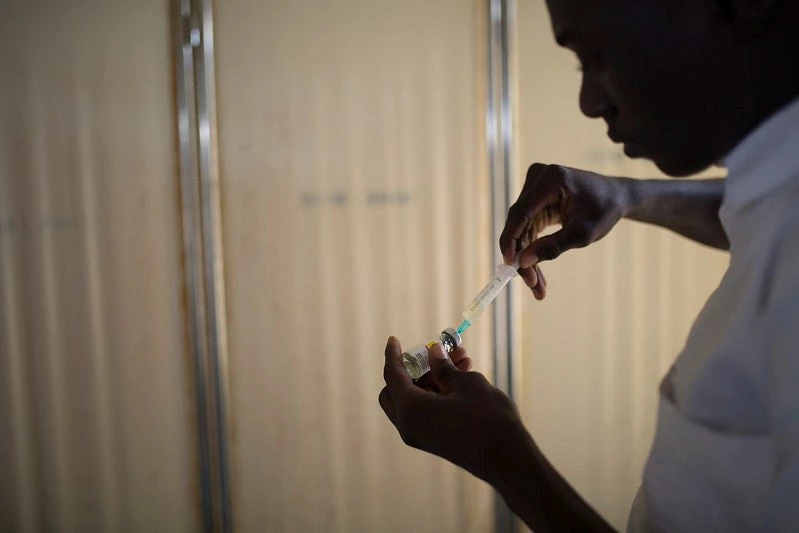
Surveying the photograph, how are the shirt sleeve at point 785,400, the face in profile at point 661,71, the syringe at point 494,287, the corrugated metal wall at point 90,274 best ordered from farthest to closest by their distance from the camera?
the corrugated metal wall at point 90,274
the syringe at point 494,287
the face in profile at point 661,71
the shirt sleeve at point 785,400

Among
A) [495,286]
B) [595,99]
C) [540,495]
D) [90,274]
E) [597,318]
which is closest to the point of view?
[540,495]

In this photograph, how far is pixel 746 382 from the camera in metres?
0.40

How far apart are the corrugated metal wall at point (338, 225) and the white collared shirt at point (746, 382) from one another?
1.06m

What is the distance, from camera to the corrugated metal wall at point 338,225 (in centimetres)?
145

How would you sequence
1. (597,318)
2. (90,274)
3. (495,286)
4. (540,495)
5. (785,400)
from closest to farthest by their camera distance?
(785,400) < (540,495) < (495,286) < (90,274) < (597,318)

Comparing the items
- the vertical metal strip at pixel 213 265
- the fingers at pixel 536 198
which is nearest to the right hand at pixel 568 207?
the fingers at pixel 536 198

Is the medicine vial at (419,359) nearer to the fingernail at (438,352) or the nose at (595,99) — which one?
the fingernail at (438,352)

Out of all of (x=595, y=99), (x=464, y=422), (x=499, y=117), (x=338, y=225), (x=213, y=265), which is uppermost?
(x=499, y=117)

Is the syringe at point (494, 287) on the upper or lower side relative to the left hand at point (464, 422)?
upper

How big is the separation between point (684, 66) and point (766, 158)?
0.34ft

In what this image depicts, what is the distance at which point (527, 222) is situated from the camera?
2.59ft

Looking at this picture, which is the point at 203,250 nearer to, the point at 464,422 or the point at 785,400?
the point at 464,422

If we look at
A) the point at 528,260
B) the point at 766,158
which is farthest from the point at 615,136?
the point at 528,260

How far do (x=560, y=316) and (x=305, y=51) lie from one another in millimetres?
1103
